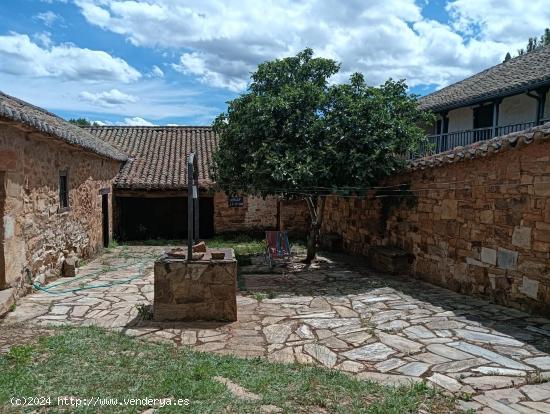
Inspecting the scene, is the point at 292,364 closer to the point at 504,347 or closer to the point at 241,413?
the point at 241,413

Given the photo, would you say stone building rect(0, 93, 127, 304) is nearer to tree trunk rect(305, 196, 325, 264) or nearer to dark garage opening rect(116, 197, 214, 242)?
dark garage opening rect(116, 197, 214, 242)

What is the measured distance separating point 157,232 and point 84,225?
18.3 ft

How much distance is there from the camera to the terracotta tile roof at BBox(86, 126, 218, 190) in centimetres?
1483

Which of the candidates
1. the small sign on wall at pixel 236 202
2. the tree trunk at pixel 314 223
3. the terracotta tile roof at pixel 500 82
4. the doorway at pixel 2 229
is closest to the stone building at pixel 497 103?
the terracotta tile roof at pixel 500 82

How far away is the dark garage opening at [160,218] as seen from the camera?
15766 millimetres

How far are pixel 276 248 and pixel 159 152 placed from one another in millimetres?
9159

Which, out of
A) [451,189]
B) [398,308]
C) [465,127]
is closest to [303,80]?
[451,189]

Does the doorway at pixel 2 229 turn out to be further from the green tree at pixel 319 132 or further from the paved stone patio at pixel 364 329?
the green tree at pixel 319 132

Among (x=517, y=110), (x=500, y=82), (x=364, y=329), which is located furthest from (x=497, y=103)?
(x=364, y=329)

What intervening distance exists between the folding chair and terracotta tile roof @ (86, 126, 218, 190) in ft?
14.1

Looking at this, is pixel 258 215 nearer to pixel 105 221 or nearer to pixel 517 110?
pixel 105 221

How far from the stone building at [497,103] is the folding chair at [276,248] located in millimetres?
6933

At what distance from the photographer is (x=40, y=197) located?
7598mm

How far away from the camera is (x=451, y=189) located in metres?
7.89
